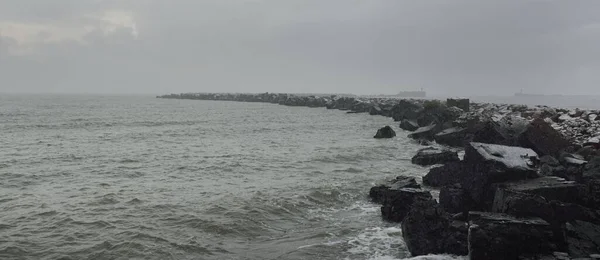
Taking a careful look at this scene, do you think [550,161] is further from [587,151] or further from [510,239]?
[510,239]

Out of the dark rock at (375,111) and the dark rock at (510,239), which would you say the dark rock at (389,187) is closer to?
the dark rock at (510,239)

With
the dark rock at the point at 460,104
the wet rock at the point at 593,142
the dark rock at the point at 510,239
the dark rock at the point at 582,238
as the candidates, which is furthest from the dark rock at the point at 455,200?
the dark rock at the point at 460,104

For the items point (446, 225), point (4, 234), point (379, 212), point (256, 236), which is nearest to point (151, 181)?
point (4, 234)

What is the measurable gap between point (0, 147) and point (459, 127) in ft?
114

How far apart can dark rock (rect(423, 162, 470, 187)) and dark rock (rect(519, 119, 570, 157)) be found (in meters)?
4.32

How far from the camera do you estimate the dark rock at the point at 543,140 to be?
17844 millimetres

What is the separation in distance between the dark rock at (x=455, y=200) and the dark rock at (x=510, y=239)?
3406 millimetres

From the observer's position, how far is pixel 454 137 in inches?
1141

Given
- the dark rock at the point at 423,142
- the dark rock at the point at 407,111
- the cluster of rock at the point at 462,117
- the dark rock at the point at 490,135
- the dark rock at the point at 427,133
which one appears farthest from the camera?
the dark rock at the point at 407,111

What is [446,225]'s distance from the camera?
10109 millimetres

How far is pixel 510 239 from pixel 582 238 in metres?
1.97

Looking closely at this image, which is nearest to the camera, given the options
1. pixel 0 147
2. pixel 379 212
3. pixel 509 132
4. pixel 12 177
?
pixel 379 212

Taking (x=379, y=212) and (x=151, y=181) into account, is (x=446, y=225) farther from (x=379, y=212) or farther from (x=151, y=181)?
(x=151, y=181)

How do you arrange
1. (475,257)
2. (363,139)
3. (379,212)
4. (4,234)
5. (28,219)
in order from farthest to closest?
(363,139) < (379,212) < (28,219) < (4,234) < (475,257)
